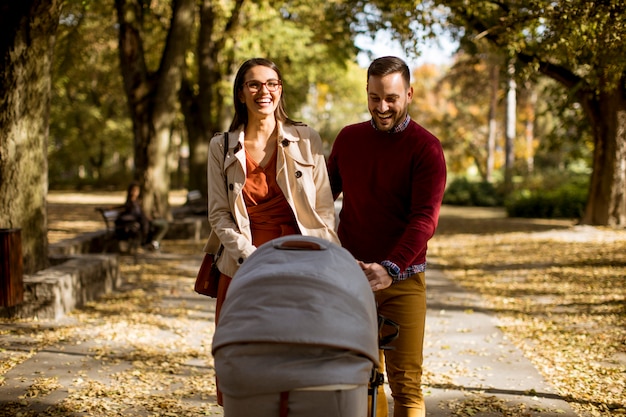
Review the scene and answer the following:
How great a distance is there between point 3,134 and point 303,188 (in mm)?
5954

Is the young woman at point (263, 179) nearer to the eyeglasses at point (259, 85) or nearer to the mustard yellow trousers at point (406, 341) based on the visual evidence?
the eyeglasses at point (259, 85)

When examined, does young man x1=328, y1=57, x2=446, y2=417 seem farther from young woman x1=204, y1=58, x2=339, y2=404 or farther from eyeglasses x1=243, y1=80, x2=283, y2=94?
eyeglasses x1=243, y1=80, x2=283, y2=94

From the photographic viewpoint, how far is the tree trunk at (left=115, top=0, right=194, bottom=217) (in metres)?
16.8

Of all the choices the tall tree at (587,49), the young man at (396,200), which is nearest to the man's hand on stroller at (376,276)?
the young man at (396,200)

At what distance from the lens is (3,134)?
8.91 metres

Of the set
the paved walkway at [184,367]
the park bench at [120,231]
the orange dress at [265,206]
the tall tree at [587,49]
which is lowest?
the paved walkway at [184,367]

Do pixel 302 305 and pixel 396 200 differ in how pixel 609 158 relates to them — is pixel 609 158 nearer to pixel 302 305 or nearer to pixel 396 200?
pixel 396 200

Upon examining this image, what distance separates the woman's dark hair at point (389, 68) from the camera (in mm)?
3846

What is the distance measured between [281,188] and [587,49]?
21.2ft

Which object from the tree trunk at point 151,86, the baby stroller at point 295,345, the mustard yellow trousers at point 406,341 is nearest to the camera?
the baby stroller at point 295,345

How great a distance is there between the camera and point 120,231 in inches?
571

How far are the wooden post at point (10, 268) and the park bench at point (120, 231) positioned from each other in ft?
20.3

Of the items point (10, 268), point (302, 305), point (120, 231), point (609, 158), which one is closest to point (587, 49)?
point (10, 268)

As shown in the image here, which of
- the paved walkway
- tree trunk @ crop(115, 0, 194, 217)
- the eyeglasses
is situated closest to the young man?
the eyeglasses
